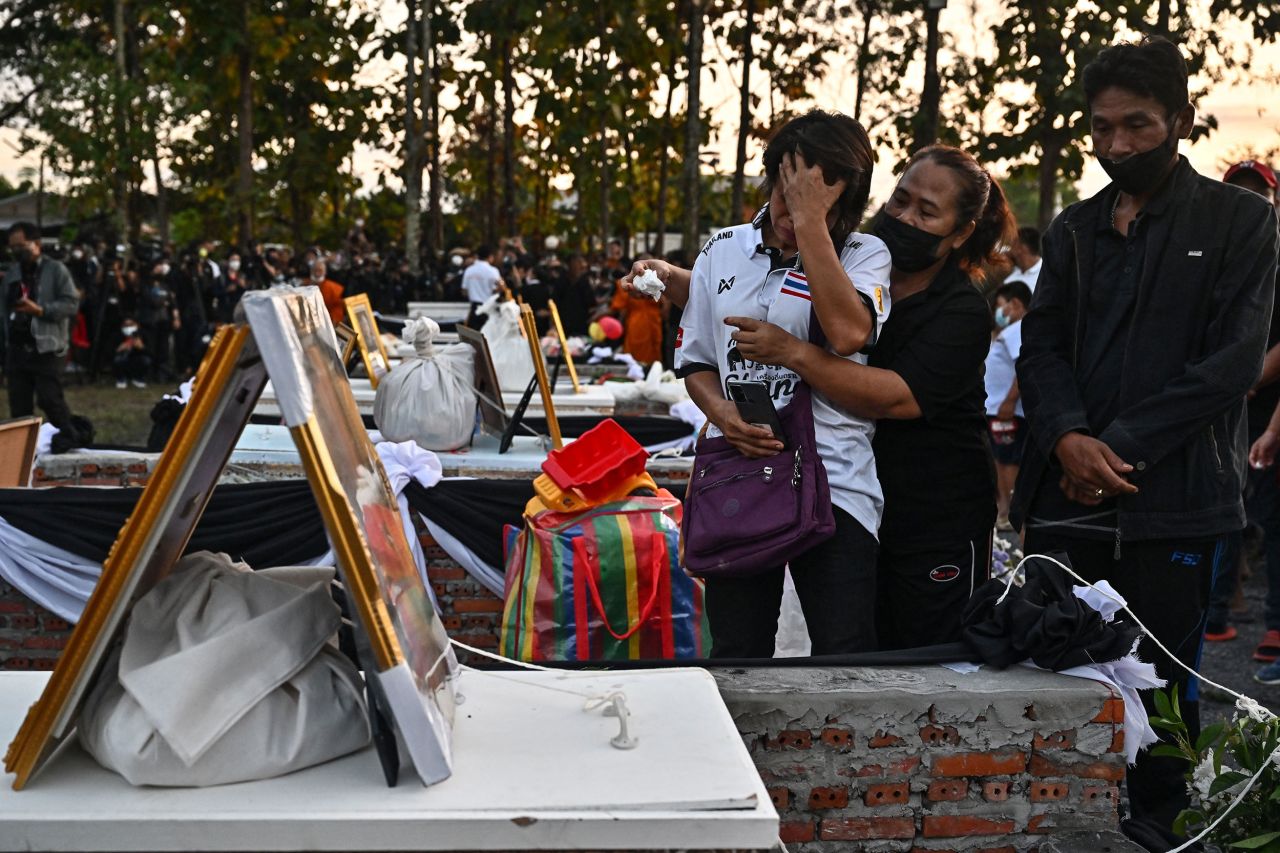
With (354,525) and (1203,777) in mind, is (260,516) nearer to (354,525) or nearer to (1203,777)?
(354,525)

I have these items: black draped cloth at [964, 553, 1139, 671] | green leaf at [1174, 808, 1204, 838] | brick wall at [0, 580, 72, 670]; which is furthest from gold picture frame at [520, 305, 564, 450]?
green leaf at [1174, 808, 1204, 838]

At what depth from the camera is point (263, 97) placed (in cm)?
3150

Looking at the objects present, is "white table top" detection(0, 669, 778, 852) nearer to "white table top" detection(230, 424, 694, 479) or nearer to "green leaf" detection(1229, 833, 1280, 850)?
"green leaf" detection(1229, 833, 1280, 850)

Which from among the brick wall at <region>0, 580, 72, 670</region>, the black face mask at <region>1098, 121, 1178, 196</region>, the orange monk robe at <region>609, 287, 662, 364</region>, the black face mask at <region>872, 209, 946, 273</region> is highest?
the black face mask at <region>1098, 121, 1178, 196</region>

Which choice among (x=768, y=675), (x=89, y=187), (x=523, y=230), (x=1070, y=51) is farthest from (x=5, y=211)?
(x=768, y=675)

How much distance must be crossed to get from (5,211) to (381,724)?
Answer: 59678 millimetres

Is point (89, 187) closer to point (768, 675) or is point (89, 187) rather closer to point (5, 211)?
point (768, 675)

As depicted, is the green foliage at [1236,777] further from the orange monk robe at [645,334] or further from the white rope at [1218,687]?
the orange monk robe at [645,334]

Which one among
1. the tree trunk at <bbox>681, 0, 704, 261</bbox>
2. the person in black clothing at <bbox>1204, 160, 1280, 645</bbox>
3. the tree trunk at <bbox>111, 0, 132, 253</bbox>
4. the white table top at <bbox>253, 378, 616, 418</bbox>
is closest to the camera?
the person in black clothing at <bbox>1204, 160, 1280, 645</bbox>

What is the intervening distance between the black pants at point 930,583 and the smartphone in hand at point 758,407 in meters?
0.44

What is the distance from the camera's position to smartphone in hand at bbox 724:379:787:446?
309 centimetres

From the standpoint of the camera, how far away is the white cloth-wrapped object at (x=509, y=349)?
28.0 feet

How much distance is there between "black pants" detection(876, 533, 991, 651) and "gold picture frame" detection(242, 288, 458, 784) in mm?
1301

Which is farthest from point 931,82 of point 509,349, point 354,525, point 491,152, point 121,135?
point 491,152
